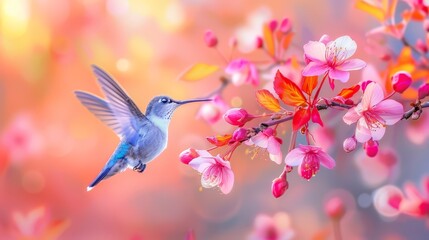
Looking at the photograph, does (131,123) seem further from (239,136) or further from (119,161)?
(239,136)

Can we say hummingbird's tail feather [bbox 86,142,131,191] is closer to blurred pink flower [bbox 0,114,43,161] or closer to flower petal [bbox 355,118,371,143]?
flower petal [bbox 355,118,371,143]

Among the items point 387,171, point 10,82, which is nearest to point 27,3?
point 10,82

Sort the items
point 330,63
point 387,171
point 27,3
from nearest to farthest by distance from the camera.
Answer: point 330,63 → point 387,171 → point 27,3

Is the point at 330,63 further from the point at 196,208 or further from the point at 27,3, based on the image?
the point at 27,3

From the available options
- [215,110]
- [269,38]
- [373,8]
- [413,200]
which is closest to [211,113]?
[215,110]

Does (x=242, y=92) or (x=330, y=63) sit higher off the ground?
(x=330, y=63)

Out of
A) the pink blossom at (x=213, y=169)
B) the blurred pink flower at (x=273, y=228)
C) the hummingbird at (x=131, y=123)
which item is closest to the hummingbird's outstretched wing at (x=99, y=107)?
the hummingbird at (x=131, y=123)
